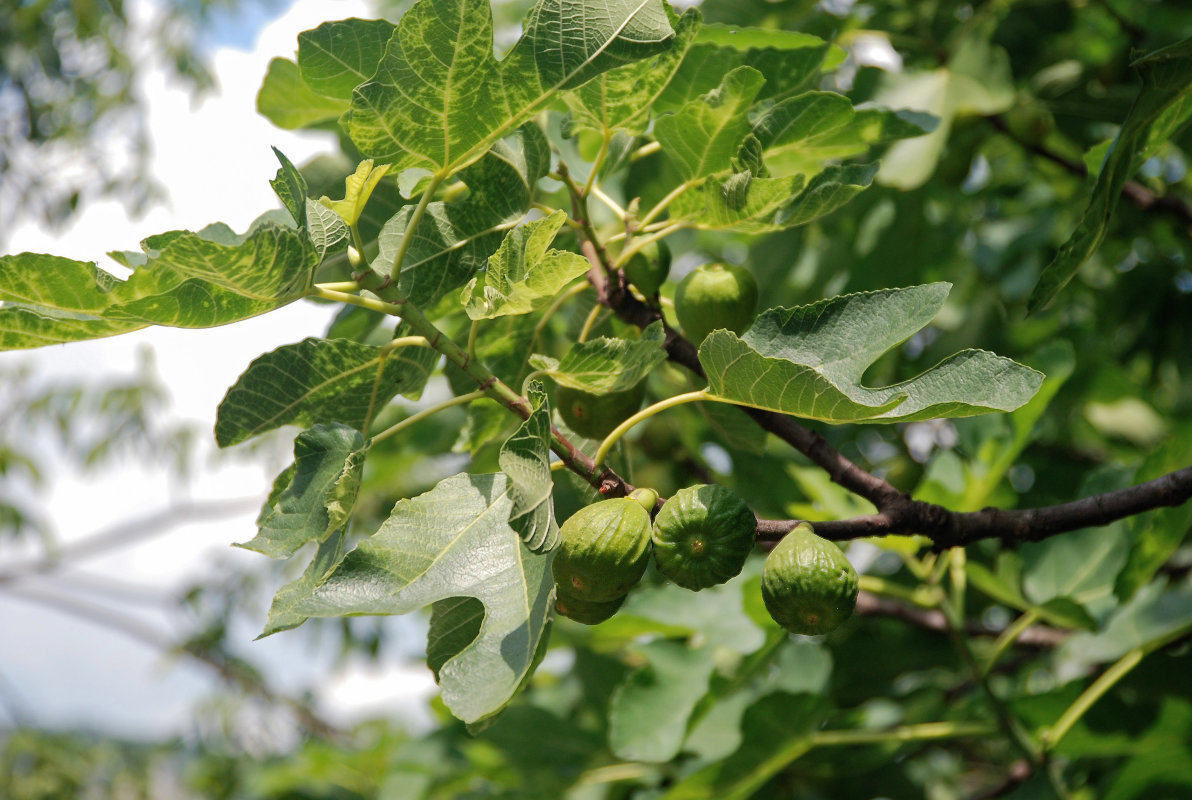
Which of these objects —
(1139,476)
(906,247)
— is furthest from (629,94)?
(906,247)

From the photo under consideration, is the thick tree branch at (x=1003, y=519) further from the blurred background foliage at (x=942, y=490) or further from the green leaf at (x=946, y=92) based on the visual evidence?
the green leaf at (x=946, y=92)

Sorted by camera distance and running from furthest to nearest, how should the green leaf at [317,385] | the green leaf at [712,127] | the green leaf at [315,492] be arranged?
the green leaf at [712,127] < the green leaf at [317,385] < the green leaf at [315,492]

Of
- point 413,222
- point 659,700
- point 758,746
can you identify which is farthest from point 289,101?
point 758,746

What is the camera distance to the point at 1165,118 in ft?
3.30

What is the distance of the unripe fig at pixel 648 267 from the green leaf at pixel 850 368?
0.29 meters

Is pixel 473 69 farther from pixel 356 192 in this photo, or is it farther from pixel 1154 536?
pixel 1154 536

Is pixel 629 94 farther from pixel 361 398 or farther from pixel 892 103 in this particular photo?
pixel 892 103

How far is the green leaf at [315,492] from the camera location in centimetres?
88

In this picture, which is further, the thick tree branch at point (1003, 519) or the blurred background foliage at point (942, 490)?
the blurred background foliage at point (942, 490)

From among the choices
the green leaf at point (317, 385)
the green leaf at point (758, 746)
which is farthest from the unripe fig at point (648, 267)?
the green leaf at point (758, 746)

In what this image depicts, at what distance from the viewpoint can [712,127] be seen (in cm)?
110

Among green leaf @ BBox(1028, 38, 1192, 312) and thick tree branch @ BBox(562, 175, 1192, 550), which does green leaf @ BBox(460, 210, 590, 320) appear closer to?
thick tree branch @ BBox(562, 175, 1192, 550)

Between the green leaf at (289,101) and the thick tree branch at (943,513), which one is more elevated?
the green leaf at (289,101)

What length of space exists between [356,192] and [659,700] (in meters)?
1.04
